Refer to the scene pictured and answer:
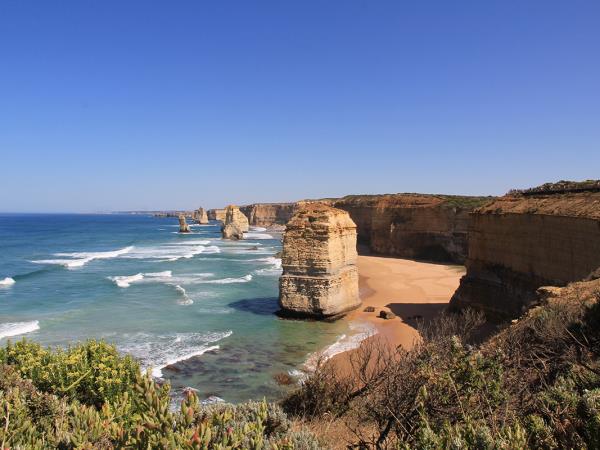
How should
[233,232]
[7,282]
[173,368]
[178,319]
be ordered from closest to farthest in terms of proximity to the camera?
[173,368]
[178,319]
[7,282]
[233,232]

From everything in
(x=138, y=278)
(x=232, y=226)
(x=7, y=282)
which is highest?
(x=232, y=226)

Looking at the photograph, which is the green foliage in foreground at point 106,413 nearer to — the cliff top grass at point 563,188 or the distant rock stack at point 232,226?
the cliff top grass at point 563,188

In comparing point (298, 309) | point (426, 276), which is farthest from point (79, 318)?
point (426, 276)

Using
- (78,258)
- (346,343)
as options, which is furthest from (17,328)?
(78,258)

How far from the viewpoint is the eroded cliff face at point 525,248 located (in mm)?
16391

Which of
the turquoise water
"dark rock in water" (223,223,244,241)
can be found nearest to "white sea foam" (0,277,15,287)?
the turquoise water

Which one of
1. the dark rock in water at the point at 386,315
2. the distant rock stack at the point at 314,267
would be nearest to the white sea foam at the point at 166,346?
the distant rock stack at the point at 314,267

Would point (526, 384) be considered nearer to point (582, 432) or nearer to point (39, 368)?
point (582, 432)

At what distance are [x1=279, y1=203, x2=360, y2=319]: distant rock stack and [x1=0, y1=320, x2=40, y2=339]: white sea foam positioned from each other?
13.2 metres

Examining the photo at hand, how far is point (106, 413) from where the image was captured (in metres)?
5.91

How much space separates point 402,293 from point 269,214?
97.9 m

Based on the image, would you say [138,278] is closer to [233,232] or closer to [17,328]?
[17,328]

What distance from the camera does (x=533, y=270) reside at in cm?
1869

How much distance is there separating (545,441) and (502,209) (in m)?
18.4
